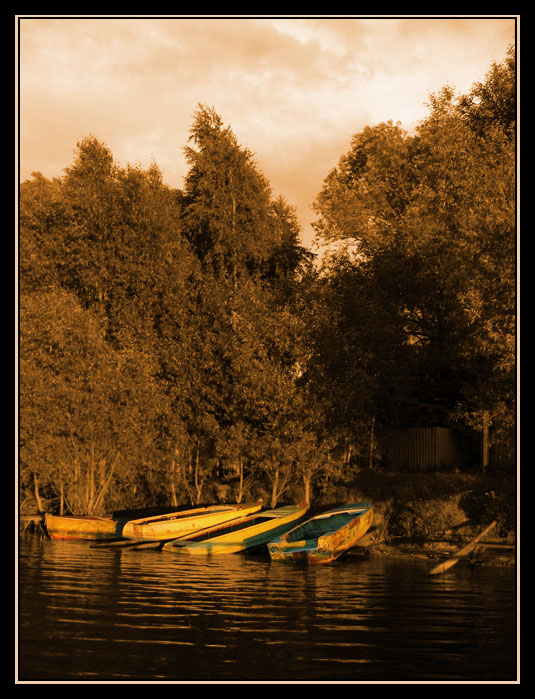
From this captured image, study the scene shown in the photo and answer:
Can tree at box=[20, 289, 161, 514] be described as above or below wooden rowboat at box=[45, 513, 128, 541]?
above

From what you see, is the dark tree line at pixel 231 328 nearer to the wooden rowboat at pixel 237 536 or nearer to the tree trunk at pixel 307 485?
the tree trunk at pixel 307 485

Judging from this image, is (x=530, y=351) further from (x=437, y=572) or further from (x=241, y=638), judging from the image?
(x=437, y=572)

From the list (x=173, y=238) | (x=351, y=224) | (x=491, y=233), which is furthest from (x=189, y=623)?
(x=351, y=224)

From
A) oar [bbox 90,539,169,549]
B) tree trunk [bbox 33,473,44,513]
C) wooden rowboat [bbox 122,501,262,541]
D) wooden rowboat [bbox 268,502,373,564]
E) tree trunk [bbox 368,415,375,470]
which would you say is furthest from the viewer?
tree trunk [bbox 368,415,375,470]

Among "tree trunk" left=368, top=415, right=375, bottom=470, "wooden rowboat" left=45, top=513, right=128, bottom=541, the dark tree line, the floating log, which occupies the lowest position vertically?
"wooden rowboat" left=45, top=513, right=128, bottom=541

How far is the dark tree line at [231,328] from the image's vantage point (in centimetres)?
3484

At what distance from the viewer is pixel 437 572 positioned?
931 inches

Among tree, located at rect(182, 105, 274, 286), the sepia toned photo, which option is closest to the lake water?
the sepia toned photo

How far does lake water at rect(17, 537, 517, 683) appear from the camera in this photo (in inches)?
518

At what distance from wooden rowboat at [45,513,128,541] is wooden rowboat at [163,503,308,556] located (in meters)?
3.45

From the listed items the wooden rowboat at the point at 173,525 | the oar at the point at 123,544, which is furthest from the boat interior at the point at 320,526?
the oar at the point at 123,544

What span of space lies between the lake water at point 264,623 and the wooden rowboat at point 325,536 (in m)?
0.73

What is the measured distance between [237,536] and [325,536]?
4138 millimetres

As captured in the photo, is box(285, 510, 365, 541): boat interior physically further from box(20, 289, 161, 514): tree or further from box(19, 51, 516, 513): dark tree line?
box(20, 289, 161, 514): tree
